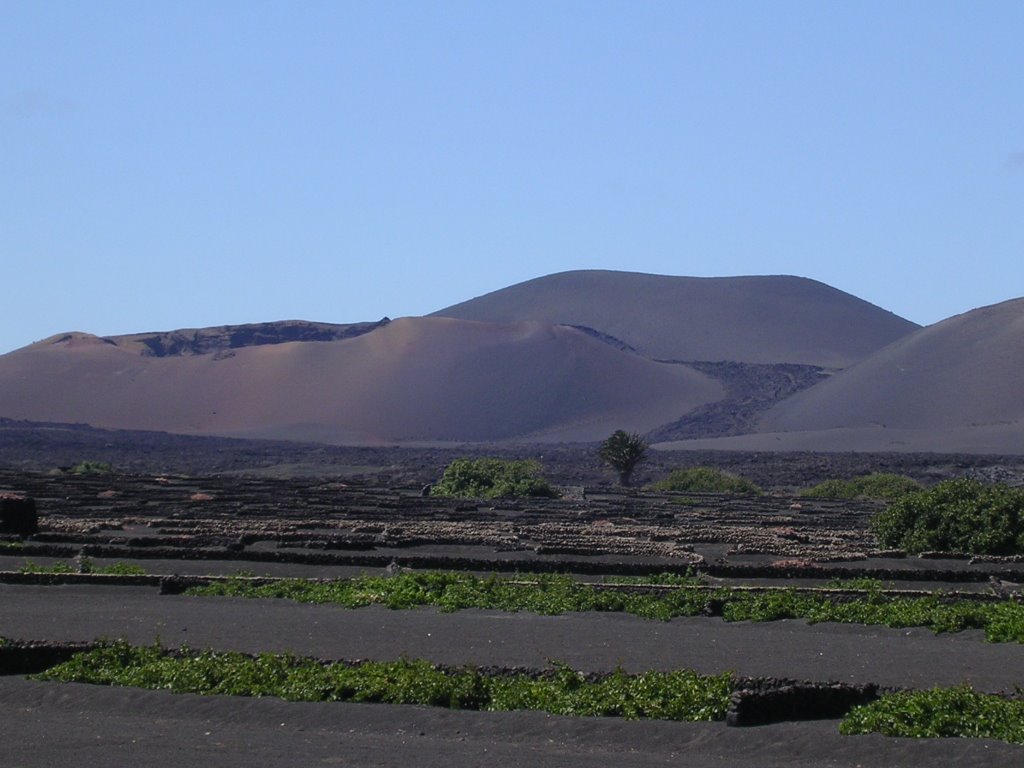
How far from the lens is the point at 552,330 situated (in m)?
145

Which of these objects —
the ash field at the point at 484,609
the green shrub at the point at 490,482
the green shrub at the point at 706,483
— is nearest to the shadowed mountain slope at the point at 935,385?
the ash field at the point at 484,609

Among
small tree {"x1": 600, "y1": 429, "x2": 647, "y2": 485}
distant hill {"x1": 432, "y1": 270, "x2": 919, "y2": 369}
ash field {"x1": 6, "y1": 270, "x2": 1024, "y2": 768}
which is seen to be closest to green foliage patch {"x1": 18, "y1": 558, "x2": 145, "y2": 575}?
ash field {"x1": 6, "y1": 270, "x2": 1024, "y2": 768}

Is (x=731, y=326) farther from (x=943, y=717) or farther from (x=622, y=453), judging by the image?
(x=943, y=717)

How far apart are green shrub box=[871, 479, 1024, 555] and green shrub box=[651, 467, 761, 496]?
26029 millimetres

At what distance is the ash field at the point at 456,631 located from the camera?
973 centimetres

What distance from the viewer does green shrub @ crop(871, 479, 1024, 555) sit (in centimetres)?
2488

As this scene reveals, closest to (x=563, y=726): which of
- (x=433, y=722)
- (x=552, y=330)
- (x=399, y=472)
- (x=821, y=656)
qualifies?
(x=433, y=722)

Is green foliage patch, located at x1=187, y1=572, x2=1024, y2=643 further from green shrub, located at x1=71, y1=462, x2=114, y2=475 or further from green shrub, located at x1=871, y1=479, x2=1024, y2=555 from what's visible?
green shrub, located at x1=71, y1=462, x2=114, y2=475

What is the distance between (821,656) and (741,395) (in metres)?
122

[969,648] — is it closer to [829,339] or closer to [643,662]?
[643,662]

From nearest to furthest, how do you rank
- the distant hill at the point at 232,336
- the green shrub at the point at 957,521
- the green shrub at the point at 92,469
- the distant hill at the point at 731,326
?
the green shrub at the point at 957,521, the green shrub at the point at 92,469, the distant hill at the point at 232,336, the distant hill at the point at 731,326

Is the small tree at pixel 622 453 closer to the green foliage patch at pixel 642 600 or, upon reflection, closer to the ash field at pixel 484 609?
the ash field at pixel 484 609

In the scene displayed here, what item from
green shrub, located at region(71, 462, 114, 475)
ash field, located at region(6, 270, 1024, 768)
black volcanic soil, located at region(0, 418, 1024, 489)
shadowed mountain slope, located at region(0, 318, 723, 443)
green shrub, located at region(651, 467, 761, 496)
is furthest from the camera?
shadowed mountain slope, located at region(0, 318, 723, 443)

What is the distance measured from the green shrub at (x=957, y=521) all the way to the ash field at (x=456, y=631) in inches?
34.5
